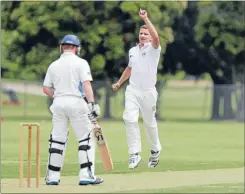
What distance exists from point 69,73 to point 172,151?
10841mm

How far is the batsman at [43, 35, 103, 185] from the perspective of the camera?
11.9 meters

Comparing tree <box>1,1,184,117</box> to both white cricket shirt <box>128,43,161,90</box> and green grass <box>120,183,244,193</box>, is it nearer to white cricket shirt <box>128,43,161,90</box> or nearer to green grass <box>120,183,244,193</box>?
white cricket shirt <box>128,43,161,90</box>

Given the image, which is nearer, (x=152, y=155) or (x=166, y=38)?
(x=152, y=155)

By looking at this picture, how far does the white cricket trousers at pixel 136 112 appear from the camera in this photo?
14.0 metres

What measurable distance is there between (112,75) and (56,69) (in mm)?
34493

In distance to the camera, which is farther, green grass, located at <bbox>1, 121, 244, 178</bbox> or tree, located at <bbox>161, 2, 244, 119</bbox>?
tree, located at <bbox>161, 2, 244, 119</bbox>

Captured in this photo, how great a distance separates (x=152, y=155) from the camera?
1484 cm

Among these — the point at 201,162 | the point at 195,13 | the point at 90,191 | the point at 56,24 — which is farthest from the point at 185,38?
the point at 90,191

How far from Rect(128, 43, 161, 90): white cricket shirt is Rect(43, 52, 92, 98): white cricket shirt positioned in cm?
209

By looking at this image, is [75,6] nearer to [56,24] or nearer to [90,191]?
[56,24]

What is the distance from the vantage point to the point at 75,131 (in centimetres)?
1205

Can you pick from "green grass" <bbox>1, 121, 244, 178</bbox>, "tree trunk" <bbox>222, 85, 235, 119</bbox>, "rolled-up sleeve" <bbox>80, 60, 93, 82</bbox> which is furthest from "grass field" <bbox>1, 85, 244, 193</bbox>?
"tree trunk" <bbox>222, 85, 235, 119</bbox>

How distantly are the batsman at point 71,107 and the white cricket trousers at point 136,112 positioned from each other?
187 centimetres

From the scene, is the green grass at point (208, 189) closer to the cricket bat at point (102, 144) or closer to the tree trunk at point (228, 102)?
the cricket bat at point (102, 144)
